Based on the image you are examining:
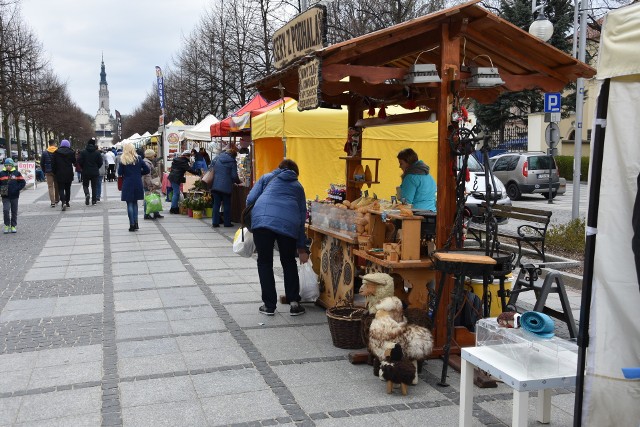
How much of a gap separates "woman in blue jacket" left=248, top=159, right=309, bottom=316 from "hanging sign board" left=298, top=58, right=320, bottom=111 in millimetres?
1064

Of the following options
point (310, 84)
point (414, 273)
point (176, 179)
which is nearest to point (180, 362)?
point (414, 273)

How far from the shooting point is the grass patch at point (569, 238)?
9.59m

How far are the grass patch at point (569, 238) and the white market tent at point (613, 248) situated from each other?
6.99 meters

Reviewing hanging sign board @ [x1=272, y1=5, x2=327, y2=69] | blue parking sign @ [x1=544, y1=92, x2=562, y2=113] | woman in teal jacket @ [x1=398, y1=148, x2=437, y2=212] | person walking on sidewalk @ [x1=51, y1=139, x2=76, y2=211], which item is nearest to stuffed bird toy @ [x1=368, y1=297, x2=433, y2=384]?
woman in teal jacket @ [x1=398, y1=148, x2=437, y2=212]

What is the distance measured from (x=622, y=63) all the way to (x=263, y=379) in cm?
336

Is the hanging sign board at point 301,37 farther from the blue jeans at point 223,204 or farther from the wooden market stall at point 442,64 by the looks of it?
the blue jeans at point 223,204

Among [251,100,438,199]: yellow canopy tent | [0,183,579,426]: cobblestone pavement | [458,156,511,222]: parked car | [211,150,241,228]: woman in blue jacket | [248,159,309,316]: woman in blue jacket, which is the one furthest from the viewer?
[211,150,241,228]: woman in blue jacket

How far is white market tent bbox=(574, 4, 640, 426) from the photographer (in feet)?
Result: 9.27

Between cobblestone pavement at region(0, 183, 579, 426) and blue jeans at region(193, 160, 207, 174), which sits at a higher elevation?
blue jeans at region(193, 160, 207, 174)

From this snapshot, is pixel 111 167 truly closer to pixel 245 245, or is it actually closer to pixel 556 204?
pixel 556 204

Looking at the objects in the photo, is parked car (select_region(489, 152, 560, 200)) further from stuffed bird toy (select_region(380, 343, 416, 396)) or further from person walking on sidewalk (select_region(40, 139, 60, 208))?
stuffed bird toy (select_region(380, 343, 416, 396))

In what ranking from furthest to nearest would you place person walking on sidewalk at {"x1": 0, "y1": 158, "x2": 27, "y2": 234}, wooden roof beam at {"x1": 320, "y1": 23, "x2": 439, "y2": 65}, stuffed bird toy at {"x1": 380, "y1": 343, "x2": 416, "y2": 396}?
person walking on sidewalk at {"x1": 0, "y1": 158, "x2": 27, "y2": 234} < wooden roof beam at {"x1": 320, "y1": 23, "x2": 439, "y2": 65} < stuffed bird toy at {"x1": 380, "y1": 343, "x2": 416, "y2": 396}

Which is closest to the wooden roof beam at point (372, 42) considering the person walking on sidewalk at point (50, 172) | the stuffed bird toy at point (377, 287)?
the stuffed bird toy at point (377, 287)

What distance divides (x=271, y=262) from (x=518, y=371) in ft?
11.3
